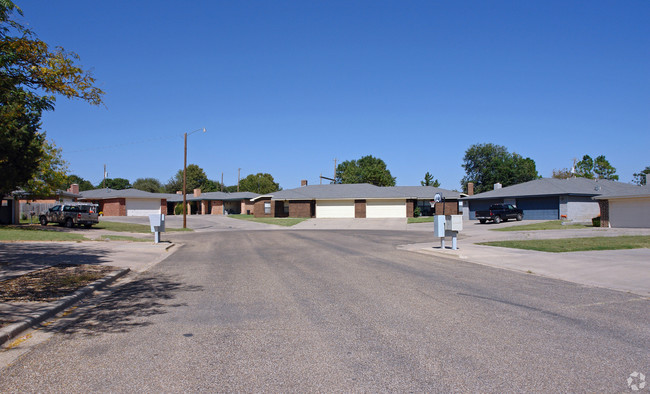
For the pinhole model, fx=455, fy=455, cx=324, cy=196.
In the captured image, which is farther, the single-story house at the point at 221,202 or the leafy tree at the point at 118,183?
the leafy tree at the point at 118,183

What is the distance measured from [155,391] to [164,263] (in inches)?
451

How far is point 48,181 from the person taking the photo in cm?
3484

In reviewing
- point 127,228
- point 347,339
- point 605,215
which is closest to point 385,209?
point 605,215

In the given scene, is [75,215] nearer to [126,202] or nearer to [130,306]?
[126,202]

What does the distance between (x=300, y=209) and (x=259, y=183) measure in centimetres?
3943

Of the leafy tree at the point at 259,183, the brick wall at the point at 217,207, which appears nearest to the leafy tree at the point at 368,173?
the leafy tree at the point at 259,183

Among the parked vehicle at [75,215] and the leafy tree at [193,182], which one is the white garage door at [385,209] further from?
the leafy tree at [193,182]

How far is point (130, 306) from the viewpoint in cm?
820

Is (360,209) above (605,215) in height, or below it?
above

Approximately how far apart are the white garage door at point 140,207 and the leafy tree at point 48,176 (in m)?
23.2

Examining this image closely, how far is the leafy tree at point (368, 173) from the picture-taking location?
8175 centimetres

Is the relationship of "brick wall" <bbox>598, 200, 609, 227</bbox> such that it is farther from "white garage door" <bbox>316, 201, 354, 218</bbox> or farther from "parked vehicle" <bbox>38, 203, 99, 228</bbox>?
"parked vehicle" <bbox>38, 203, 99, 228</bbox>

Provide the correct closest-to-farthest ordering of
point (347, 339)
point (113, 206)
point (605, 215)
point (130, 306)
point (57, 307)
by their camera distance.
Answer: point (347, 339) < point (57, 307) < point (130, 306) < point (605, 215) < point (113, 206)

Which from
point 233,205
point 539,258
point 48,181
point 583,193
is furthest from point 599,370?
point 233,205
